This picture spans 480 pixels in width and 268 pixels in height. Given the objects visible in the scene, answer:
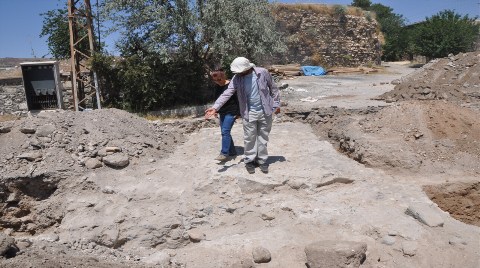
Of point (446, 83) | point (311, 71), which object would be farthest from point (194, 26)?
point (311, 71)

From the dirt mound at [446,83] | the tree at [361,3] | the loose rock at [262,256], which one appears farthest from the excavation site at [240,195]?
the tree at [361,3]

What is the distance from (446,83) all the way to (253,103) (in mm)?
9349

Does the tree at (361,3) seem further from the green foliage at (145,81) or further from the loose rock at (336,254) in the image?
the loose rock at (336,254)

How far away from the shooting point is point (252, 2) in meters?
11.5

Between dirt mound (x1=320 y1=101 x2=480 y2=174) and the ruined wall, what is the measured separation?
17015 mm

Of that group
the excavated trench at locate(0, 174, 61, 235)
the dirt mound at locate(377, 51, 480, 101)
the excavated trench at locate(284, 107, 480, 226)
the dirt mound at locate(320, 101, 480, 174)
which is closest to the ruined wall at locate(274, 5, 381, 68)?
the dirt mound at locate(377, 51, 480, 101)

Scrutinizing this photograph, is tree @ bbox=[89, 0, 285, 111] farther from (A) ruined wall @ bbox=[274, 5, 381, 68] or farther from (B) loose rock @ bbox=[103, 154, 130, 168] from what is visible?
(A) ruined wall @ bbox=[274, 5, 381, 68]

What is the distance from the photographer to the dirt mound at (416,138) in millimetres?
5789

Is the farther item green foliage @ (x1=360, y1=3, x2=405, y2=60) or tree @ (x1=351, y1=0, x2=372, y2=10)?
tree @ (x1=351, y1=0, x2=372, y2=10)

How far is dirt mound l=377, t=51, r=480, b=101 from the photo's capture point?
952 centimetres

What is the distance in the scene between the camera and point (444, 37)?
80.0ft

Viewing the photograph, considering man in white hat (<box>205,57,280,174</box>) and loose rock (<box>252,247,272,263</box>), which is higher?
man in white hat (<box>205,57,280,174</box>)

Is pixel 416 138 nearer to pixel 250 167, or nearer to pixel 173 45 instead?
pixel 250 167

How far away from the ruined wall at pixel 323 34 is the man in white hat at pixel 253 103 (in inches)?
754
